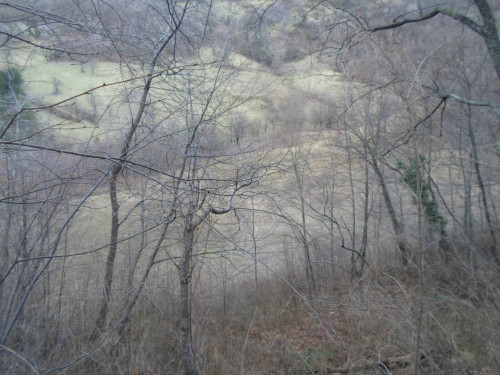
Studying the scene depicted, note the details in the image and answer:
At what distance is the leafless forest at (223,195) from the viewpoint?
122 inches

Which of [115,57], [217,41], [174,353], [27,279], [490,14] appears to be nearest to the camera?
[27,279]

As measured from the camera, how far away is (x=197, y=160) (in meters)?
4.51

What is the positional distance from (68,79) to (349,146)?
5.45m

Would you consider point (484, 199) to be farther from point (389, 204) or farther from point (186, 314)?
point (186, 314)

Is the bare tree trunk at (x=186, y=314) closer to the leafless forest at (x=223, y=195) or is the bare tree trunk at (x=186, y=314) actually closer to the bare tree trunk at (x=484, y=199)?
the leafless forest at (x=223, y=195)

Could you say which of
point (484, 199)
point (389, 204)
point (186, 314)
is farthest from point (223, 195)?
point (389, 204)

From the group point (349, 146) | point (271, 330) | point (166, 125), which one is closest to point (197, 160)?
point (166, 125)

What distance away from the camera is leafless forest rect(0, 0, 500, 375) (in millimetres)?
3102

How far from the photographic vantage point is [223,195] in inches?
96.0

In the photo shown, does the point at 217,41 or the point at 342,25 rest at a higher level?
the point at 342,25

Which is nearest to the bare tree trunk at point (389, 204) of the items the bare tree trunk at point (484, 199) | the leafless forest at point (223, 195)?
the leafless forest at point (223, 195)

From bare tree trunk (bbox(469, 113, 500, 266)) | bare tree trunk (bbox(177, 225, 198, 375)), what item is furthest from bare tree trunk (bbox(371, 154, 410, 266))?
bare tree trunk (bbox(177, 225, 198, 375))

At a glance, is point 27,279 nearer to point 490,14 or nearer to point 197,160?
point 197,160

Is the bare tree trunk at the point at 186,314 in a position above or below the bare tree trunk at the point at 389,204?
below
